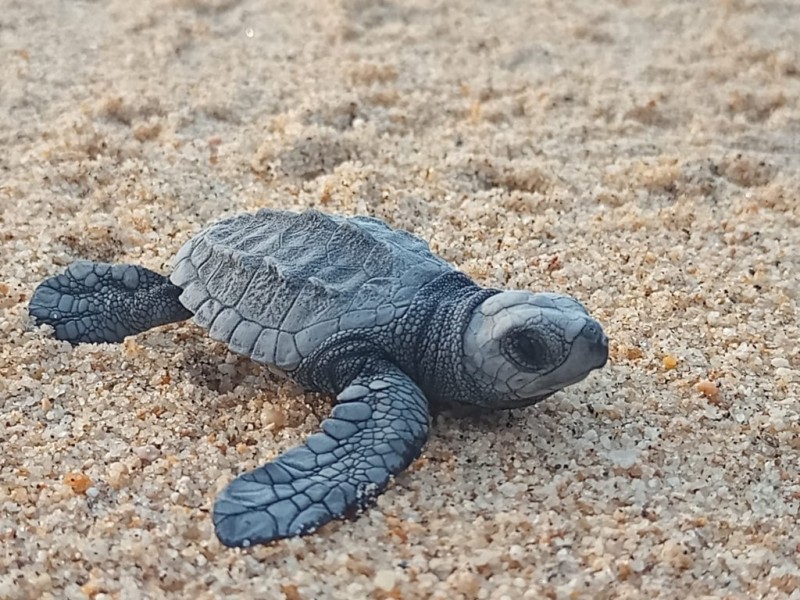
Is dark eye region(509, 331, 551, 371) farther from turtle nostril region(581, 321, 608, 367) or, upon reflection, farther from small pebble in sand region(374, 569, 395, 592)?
small pebble in sand region(374, 569, 395, 592)

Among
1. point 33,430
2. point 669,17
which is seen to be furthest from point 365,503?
point 669,17

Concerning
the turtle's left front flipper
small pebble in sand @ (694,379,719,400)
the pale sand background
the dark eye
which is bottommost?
small pebble in sand @ (694,379,719,400)

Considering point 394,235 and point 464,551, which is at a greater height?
point 394,235

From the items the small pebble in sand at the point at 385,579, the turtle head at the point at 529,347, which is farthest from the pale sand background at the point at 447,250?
the turtle head at the point at 529,347

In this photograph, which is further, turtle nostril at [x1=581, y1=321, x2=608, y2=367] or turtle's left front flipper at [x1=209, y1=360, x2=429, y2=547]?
turtle nostril at [x1=581, y1=321, x2=608, y2=367]

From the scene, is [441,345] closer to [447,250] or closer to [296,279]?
[296,279]

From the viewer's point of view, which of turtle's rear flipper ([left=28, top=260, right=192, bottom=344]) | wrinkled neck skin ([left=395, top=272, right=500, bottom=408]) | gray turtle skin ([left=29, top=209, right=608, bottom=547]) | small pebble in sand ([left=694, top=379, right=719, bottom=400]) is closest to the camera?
gray turtle skin ([left=29, top=209, right=608, bottom=547])

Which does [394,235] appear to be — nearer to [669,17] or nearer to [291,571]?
[291,571]

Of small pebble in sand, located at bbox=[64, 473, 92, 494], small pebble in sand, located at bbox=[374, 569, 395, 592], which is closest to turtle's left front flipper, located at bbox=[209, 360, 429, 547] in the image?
small pebble in sand, located at bbox=[374, 569, 395, 592]

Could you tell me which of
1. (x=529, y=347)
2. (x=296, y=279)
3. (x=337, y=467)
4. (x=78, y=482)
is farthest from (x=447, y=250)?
(x=78, y=482)
